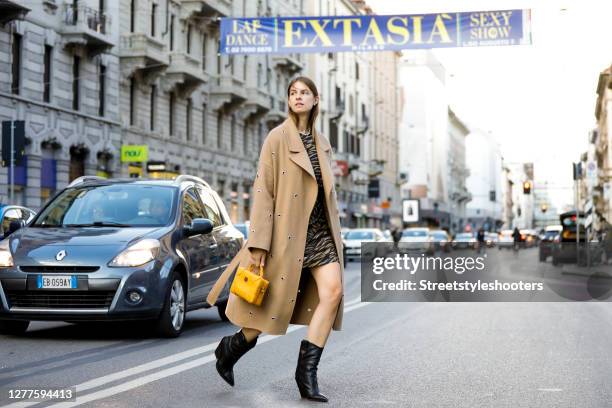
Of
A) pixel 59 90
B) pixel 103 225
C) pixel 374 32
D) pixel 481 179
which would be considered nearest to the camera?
pixel 103 225

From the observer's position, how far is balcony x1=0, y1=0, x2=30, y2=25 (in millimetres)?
30267

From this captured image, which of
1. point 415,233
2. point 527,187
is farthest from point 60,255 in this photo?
point 527,187

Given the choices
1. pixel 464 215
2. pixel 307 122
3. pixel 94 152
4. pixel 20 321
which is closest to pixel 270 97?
pixel 94 152

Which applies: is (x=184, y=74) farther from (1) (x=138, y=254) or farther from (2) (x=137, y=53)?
(1) (x=138, y=254)

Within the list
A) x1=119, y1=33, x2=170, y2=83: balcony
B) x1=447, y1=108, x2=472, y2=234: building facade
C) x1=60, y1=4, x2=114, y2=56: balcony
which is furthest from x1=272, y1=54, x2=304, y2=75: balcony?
x1=447, y1=108, x2=472, y2=234: building facade

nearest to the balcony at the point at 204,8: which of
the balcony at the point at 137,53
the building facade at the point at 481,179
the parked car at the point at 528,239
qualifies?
the balcony at the point at 137,53

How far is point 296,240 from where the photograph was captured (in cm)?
659

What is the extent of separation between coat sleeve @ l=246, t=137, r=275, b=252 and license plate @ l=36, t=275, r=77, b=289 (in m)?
4.25

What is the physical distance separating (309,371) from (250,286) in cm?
63

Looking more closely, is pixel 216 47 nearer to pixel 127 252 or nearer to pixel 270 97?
pixel 270 97

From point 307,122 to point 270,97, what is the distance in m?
49.9

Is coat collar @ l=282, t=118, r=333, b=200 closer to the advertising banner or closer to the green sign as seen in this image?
the advertising banner

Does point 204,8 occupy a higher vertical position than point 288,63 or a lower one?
higher

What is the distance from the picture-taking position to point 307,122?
683 centimetres
